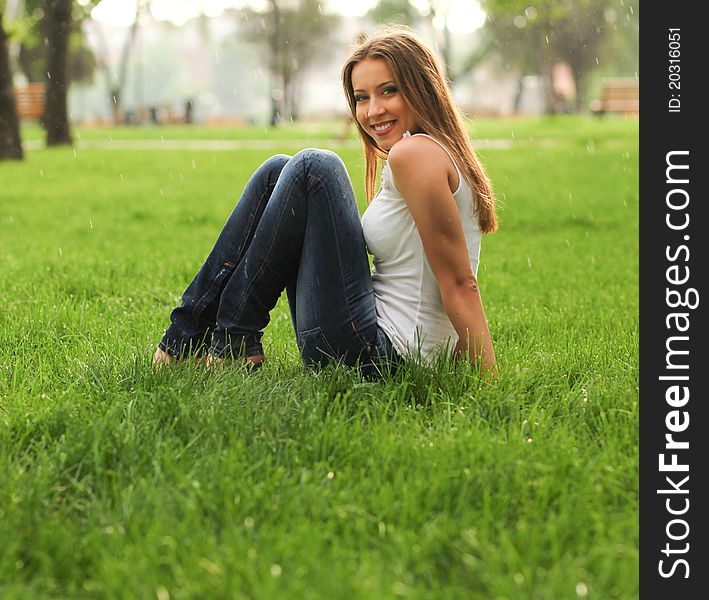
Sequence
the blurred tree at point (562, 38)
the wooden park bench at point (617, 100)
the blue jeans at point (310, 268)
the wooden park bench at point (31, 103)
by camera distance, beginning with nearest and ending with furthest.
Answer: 1. the blue jeans at point (310, 268)
2. the wooden park bench at point (31, 103)
3. the wooden park bench at point (617, 100)
4. the blurred tree at point (562, 38)

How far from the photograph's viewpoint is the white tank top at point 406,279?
10.5ft

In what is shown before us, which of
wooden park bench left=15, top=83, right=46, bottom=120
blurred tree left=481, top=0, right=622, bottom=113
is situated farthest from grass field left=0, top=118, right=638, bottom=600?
blurred tree left=481, top=0, right=622, bottom=113

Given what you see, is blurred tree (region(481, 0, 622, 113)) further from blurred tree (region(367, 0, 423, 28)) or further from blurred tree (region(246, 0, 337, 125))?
blurred tree (region(246, 0, 337, 125))

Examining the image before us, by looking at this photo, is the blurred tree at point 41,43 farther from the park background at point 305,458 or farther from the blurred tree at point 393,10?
the blurred tree at point 393,10

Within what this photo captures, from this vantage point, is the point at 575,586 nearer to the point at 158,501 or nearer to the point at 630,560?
the point at 630,560

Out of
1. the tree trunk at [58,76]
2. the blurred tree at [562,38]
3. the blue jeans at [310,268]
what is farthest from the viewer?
the blurred tree at [562,38]

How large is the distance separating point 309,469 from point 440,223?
93 centimetres

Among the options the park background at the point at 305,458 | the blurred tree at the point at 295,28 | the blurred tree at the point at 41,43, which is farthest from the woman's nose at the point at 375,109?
the blurred tree at the point at 295,28

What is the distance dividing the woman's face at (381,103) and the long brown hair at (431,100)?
0.03 m

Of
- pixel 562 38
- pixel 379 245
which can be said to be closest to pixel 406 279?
pixel 379 245

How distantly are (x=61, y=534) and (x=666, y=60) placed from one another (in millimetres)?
2629

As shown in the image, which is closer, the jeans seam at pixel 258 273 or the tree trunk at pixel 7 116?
the jeans seam at pixel 258 273

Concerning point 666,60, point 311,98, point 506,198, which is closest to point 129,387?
point 666,60

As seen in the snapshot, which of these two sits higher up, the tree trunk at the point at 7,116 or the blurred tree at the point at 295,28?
the blurred tree at the point at 295,28
